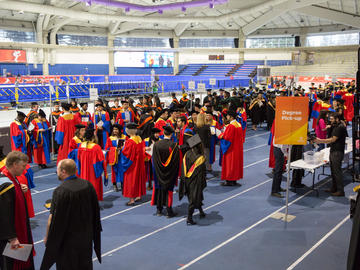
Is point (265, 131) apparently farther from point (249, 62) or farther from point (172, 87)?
point (249, 62)

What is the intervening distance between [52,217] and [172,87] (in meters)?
28.8

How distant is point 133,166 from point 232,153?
244 centimetres

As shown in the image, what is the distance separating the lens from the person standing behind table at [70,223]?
3.46m

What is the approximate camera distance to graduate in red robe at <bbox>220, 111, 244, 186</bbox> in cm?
795

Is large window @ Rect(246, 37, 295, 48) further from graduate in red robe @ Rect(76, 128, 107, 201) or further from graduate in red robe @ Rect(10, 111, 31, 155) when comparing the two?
graduate in red robe @ Rect(76, 128, 107, 201)

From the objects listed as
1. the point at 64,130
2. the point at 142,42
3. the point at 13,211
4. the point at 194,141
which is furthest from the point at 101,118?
the point at 142,42

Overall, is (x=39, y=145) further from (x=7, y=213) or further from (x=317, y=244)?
(x=317, y=244)

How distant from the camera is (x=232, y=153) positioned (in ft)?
26.5

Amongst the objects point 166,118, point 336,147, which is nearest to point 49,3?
point 166,118

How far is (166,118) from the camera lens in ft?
28.7

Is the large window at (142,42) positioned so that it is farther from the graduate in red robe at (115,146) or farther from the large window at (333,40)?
the graduate in red robe at (115,146)

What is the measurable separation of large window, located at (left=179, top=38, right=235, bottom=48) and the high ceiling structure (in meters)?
1.64

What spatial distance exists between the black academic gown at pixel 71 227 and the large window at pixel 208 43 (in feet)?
153

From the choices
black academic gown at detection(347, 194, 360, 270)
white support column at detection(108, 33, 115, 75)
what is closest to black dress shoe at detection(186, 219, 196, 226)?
black academic gown at detection(347, 194, 360, 270)
